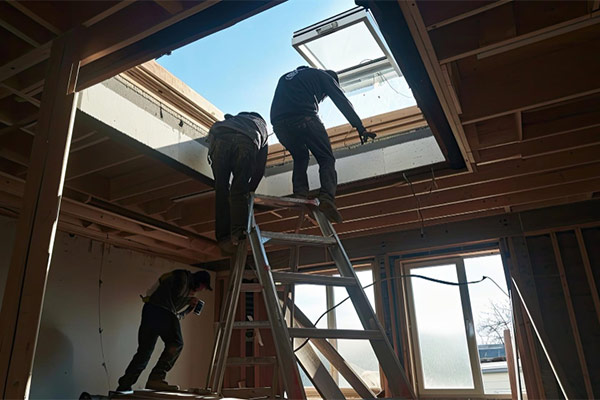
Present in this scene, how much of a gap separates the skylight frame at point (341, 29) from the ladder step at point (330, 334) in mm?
2468

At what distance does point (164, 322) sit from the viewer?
400cm

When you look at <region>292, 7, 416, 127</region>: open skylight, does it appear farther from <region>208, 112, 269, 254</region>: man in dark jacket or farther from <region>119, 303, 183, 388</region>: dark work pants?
<region>119, 303, 183, 388</region>: dark work pants

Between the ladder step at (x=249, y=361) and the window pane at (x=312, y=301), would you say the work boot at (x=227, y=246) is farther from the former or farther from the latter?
the window pane at (x=312, y=301)

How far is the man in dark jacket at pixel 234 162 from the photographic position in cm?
279

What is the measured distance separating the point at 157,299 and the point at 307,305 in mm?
2379

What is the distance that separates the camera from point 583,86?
107 inches

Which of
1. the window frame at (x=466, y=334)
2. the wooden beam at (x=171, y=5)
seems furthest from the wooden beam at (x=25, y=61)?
the window frame at (x=466, y=334)

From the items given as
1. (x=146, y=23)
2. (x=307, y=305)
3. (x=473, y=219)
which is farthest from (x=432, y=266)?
(x=146, y=23)

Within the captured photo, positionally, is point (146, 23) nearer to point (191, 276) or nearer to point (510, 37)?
point (510, 37)

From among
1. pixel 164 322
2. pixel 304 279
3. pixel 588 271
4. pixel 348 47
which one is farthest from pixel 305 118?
pixel 588 271

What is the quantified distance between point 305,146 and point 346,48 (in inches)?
42.2

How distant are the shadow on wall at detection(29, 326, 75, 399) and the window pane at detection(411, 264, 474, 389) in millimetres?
3728

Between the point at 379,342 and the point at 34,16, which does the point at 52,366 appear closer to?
the point at 34,16

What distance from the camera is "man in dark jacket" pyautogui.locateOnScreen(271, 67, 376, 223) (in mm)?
3150
